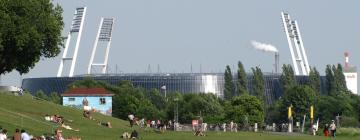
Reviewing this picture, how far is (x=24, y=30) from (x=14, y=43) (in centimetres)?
160

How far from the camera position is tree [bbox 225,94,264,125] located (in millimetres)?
136250

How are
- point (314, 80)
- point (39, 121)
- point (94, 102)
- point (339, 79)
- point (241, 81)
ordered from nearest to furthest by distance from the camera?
point (39, 121)
point (94, 102)
point (314, 80)
point (241, 81)
point (339, 79)

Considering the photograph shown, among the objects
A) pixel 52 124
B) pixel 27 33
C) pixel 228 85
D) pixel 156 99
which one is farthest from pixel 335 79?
pixel 52 124

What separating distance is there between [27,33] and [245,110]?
227 ft

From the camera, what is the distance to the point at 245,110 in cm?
A: 13888

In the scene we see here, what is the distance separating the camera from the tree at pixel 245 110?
136 meters

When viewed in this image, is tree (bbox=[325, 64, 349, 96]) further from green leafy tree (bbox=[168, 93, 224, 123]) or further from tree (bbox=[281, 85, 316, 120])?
tree (bbox=[281, 85, 316, 120])

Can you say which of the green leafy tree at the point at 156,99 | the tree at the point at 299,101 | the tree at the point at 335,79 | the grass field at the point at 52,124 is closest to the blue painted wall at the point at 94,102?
the tree at the point at 299,101

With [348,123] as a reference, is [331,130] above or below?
below

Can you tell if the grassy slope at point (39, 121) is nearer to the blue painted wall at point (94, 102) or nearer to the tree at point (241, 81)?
the blue painted wall at point (94, 102)

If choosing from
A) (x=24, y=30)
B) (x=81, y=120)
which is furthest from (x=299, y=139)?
(x=24, y=30)

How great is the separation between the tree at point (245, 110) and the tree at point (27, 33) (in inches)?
2253

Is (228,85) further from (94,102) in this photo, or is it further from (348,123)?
(348,123)

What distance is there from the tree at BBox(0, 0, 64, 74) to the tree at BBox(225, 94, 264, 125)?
5723cm
